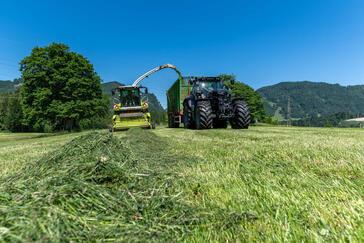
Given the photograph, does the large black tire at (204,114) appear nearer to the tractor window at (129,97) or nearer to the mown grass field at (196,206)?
the tractor window at (129,97)

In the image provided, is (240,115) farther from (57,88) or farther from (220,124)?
(57,88)

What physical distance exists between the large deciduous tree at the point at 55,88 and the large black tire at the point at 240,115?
20791mm

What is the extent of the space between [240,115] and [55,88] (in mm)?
23502

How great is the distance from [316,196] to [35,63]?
105ft

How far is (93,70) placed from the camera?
3353 centimetres

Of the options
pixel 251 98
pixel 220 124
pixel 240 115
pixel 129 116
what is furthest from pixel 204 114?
pixel 251 98

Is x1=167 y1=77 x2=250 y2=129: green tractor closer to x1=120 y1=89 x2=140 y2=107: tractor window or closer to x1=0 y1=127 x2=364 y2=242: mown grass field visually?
x1=120 y1=89 x2=140 y2=107: tractor window

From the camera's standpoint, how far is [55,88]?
30.1 meters

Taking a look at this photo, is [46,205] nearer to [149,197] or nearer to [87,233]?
[87,233]

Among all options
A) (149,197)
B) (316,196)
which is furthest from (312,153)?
(149,197)

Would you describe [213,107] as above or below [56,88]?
below

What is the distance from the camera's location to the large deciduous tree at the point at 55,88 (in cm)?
2859

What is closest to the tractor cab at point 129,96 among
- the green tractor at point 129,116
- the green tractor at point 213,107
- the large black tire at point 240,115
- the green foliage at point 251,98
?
the green tractor at point 129,116

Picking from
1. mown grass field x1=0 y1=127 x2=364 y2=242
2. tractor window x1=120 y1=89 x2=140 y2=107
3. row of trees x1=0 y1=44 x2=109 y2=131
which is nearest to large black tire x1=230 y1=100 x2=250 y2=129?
tractor window x1=120 y1=89 x2=140 y2=107
